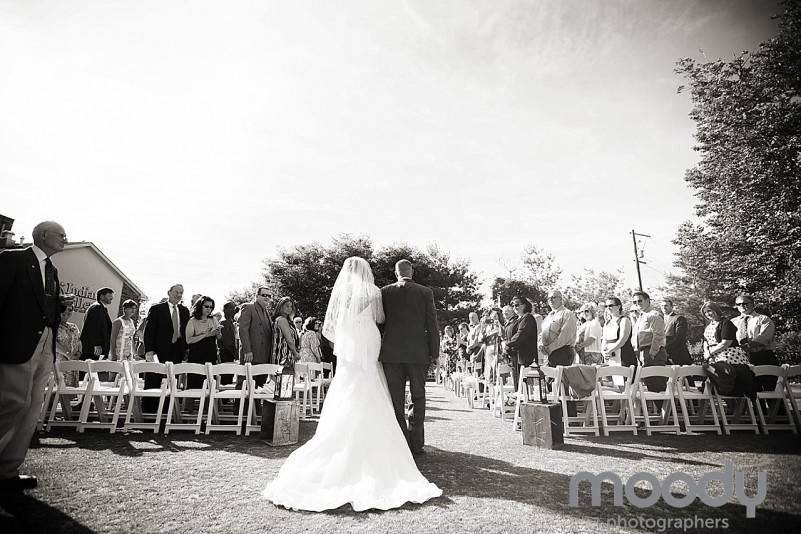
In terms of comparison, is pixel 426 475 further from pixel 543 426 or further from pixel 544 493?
pixel 543 426

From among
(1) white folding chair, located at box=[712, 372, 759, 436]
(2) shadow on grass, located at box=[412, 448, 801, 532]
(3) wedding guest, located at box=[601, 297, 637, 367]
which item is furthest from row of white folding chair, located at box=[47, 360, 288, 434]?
(1) white folding chair, located at box=[712, 372, 759, 436]

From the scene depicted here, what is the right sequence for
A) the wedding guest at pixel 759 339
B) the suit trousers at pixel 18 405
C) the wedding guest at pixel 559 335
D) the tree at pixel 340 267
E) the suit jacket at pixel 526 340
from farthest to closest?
the tree at pixel 340 267 → the wedding guest at pixel 559 335 → the suit jacket at pixel 526 340 → the wedding guest at pixel 759 339 → the suit trousers at pixel 18 405

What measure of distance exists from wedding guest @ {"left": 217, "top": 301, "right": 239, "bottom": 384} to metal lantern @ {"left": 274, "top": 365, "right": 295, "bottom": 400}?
1.72 metres

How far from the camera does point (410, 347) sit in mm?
4961

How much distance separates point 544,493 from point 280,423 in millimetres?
3621

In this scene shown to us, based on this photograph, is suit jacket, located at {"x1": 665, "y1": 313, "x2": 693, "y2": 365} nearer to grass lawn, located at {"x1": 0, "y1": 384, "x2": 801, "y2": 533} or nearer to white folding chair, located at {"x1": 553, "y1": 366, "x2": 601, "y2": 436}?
grass lawn, located at {"x1": 0, "y1": 384, "x2": 801, "y2": 533}

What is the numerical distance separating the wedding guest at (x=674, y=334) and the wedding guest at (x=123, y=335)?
36.6 feet

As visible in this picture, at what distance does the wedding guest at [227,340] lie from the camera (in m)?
8.71

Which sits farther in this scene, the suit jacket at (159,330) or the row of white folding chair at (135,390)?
the suit jacket at (159,330)

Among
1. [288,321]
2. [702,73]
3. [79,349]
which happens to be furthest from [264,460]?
[702,73]

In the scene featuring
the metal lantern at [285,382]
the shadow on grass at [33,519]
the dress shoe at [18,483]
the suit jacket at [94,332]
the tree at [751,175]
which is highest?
the tree at [751,175]

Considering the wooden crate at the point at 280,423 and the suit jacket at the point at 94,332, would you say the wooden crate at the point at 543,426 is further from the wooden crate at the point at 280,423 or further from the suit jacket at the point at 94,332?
the suit jacket at the point at 94,332

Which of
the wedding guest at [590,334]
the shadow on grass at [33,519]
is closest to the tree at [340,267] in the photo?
the wedding guest at [590,334]

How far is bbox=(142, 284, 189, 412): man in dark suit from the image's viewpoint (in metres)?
7.31
